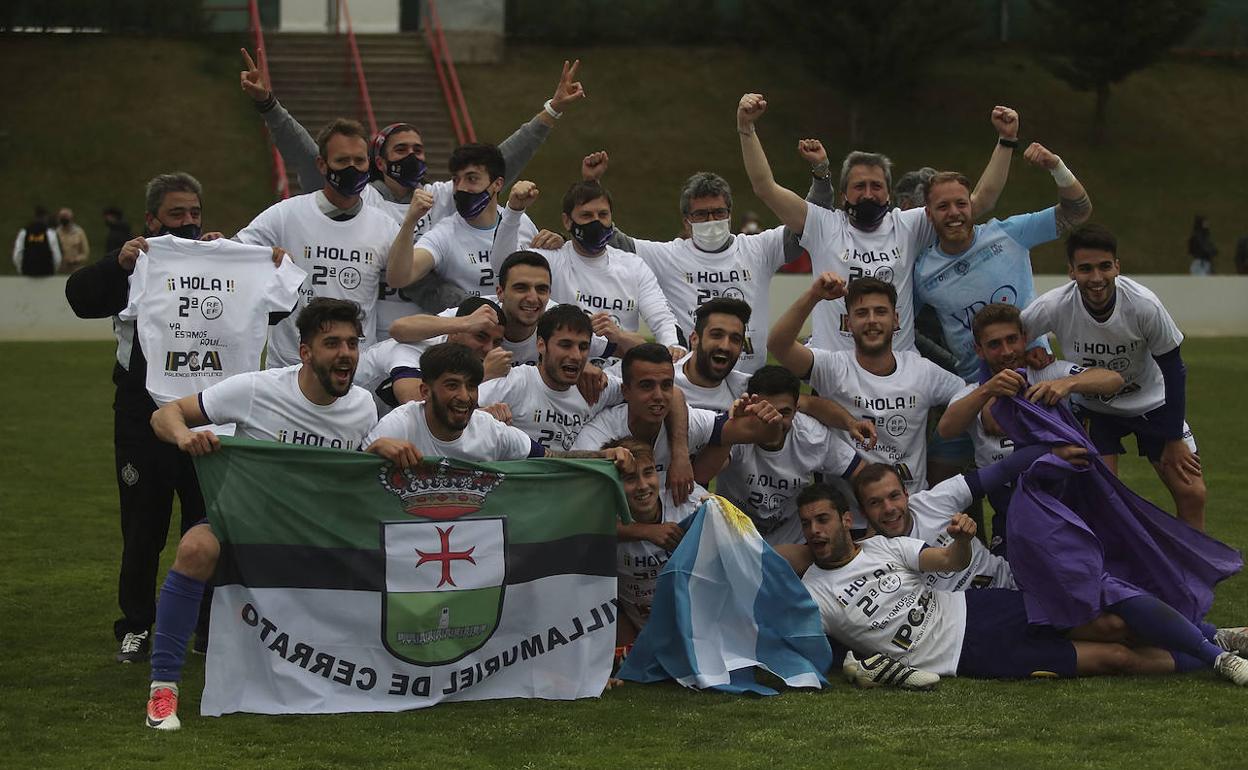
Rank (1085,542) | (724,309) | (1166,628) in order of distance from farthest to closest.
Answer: (724,309) → (1085,542) → (1166,628)

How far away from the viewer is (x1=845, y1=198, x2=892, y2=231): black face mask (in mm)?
8789

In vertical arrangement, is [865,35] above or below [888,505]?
above

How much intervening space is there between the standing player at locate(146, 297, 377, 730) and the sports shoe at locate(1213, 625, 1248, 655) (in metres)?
3.95

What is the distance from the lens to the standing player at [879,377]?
820 cm

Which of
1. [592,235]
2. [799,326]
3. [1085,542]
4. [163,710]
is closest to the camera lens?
[163,710]

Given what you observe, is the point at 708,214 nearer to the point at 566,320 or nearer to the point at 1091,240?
the point at 566,320

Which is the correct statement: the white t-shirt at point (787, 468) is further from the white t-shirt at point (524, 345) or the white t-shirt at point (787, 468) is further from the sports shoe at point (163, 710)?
the sports shoe at point (163, 710)

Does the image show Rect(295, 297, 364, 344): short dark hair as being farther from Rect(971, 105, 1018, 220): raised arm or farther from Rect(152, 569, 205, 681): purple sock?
Rect(971, 105, 1018, 220): raised arm

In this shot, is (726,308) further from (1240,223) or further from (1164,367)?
(1240,223)

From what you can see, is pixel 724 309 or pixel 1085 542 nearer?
pixel 1085 542

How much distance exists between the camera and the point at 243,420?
705 centimetres

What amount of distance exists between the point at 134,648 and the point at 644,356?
109 inches

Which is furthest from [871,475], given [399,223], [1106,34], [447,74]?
[1106,34]

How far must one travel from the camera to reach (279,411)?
7.07 metres
